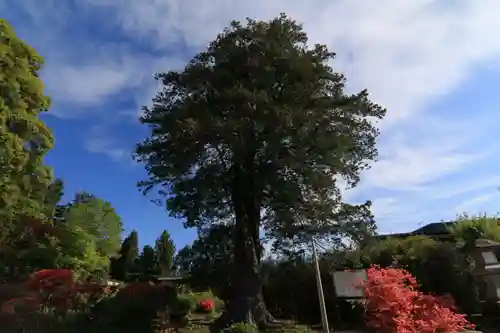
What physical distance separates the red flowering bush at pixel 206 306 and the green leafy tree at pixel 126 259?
1479 centimetres

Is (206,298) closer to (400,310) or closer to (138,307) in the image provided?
(138,307)

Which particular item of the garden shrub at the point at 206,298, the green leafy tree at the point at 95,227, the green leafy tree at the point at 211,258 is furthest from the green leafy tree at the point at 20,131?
the garden shrub at the point at 206,298

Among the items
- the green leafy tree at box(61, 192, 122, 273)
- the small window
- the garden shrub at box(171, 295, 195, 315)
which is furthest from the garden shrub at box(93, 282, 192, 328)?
the small window

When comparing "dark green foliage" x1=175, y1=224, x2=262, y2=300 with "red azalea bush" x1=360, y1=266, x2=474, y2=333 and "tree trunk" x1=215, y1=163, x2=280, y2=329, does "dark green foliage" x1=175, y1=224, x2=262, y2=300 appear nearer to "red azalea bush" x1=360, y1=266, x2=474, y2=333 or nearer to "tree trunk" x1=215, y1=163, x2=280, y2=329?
"tree trunk" x1=215, y1=163, x2=280, y2=329

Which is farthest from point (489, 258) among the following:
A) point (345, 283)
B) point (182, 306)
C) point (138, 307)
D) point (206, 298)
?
point (138, 307)

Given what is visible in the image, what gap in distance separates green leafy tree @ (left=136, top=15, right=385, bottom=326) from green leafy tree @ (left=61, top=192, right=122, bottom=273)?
285 inches

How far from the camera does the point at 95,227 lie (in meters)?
28.8

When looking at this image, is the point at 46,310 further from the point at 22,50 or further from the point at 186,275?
the point at 22,50

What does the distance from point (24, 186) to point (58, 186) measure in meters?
13.9

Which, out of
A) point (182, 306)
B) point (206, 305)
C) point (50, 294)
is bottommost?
point (182, 306)

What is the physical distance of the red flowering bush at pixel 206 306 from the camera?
18.7m

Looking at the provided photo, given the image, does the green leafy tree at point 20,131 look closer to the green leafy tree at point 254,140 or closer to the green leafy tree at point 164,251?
the green leafy tree at point 254,140

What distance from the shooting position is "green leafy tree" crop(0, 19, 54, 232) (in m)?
16.4

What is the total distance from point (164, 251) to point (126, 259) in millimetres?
3118
